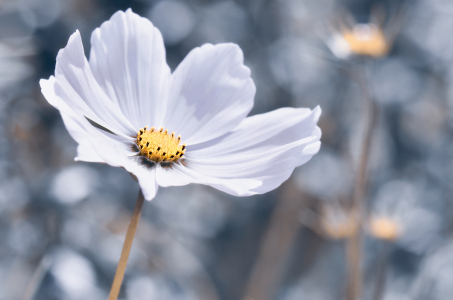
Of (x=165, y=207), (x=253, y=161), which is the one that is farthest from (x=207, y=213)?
(x=253, y=161)

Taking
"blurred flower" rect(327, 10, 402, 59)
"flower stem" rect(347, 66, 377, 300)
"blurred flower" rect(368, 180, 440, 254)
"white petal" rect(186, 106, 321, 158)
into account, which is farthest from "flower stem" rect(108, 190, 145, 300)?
"blurred flower" rect(368, 180, 440, 254)

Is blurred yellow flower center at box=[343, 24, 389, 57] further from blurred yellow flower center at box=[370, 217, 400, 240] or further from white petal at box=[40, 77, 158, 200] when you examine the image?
white petal at box=[40, 77, 158, 200]

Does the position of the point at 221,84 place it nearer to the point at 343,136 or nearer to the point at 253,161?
the point at 253,161

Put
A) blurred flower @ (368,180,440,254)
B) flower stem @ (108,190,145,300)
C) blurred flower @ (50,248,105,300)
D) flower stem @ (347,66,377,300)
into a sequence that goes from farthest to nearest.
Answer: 1. blurred flower @ (368,180,440,254)
2. blurred flower @ (50,248,105,300)
3. flower stem @ (347,66,377,300)
4. flower stem @ (108,190,145,300)

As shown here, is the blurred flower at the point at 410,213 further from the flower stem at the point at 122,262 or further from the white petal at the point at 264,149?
the flower stem at the point at 122,262

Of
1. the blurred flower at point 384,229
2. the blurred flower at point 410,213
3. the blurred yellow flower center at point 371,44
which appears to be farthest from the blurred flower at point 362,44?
the blurred flower at point 410,213

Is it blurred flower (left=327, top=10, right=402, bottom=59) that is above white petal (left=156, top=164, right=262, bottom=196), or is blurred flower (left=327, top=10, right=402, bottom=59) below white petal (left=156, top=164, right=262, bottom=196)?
above

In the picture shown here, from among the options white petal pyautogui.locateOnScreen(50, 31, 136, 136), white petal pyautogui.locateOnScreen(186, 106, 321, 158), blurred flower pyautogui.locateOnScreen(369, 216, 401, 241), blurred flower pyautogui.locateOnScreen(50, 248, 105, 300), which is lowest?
blurred flower pyautogui.locateOnScreen(50, 248, 105, 300)

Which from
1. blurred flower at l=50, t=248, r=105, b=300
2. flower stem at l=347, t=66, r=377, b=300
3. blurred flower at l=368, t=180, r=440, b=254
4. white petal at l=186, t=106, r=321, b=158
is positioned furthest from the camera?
blurred flower at l=368, t=180, r=440, b=254
